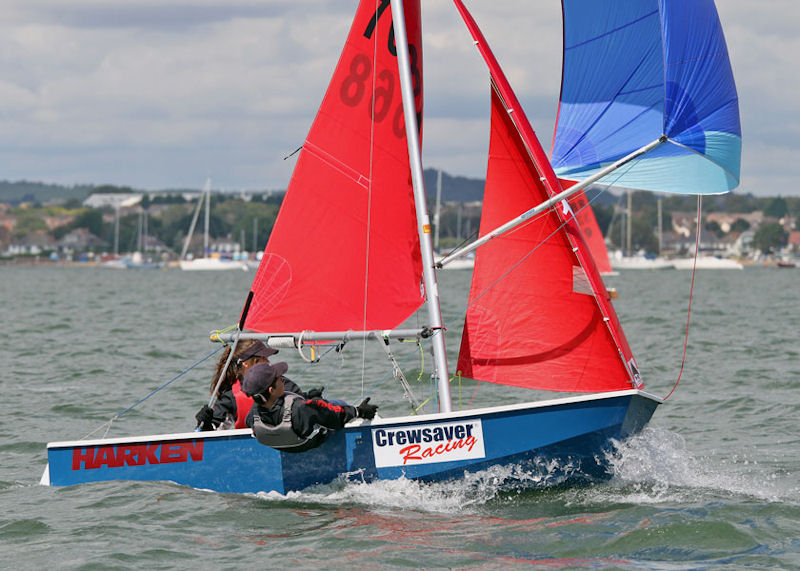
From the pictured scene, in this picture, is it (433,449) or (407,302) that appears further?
(407,302)

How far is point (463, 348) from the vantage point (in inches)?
376

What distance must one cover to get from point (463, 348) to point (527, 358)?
0.55 meters

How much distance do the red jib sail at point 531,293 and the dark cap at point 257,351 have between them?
1.60 metres

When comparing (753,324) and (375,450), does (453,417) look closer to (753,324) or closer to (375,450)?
(375,450)

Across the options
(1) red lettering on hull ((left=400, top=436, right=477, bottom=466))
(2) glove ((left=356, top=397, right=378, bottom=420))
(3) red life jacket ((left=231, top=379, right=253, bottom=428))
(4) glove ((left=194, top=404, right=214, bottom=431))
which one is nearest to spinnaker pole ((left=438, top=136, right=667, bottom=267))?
(2) glove ((left=356, top=397, right=378, bottom=420))

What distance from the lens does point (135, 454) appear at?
913 centimetres

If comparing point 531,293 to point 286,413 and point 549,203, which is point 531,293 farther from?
point 286,413

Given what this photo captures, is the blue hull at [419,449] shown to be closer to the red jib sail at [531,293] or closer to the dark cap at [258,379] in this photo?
the dark cap at [258,379]

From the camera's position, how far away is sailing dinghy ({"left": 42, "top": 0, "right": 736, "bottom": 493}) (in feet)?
27.9

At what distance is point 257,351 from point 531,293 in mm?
2273

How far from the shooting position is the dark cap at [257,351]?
9.23 meters

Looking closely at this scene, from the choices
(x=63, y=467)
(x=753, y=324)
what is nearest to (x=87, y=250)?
(x=753, y=324)

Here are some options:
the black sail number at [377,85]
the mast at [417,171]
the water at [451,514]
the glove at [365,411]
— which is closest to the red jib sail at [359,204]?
the black sail number at [377,85]

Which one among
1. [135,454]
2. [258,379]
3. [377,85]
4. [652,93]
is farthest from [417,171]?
[135,454]
